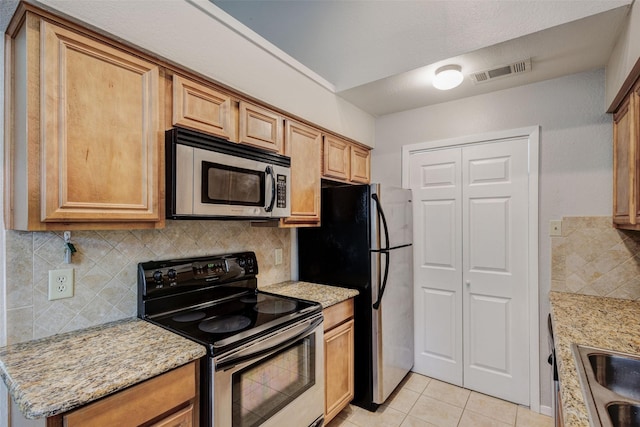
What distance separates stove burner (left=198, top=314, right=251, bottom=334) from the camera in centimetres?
146

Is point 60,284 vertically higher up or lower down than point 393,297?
higher up

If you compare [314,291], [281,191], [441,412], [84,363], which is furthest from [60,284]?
[441,412]

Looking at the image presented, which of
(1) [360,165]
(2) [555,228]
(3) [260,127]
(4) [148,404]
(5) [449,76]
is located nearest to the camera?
(4) [148,404]

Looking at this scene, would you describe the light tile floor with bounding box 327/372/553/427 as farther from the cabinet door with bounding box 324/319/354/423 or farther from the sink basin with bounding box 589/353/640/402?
the sink basin with bounding box 589/353/640/402

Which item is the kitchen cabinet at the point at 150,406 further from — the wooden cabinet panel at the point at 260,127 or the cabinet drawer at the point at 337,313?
the wooden cabinet panel at the point at 260,127

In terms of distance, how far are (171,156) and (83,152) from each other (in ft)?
1.07

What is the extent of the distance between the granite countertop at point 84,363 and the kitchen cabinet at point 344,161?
1614mm

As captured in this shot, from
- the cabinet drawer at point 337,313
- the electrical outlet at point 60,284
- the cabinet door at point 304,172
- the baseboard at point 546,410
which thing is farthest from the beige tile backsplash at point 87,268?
the baseboard at point 546,410

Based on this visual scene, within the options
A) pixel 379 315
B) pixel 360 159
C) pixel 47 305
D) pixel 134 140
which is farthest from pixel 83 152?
pixel 360 159

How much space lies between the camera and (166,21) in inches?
56.2

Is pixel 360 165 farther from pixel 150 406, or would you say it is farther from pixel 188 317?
pixel 150 406

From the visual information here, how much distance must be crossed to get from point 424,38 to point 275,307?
185cm

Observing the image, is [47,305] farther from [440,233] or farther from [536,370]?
[536,370]

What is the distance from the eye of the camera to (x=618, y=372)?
1.23 meters
